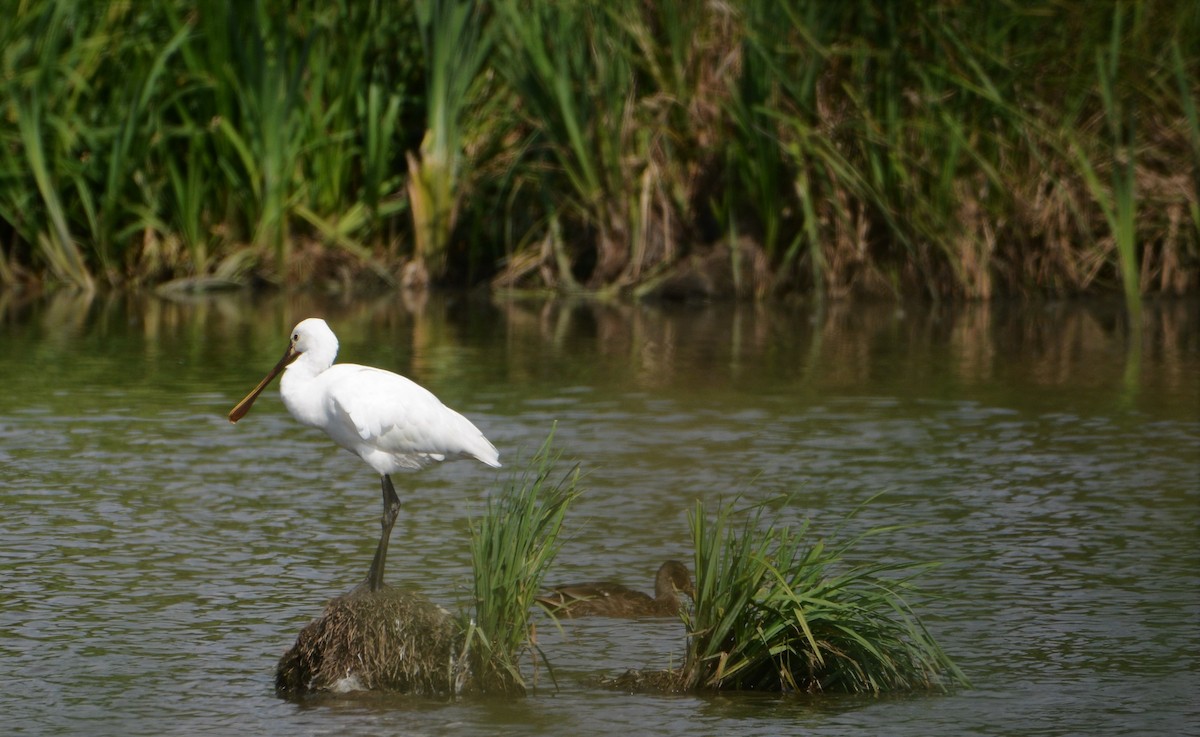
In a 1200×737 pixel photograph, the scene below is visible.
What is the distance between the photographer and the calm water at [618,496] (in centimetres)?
534

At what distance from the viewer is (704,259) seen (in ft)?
53.3

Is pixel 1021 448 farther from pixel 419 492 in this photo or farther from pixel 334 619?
pixel 334 619

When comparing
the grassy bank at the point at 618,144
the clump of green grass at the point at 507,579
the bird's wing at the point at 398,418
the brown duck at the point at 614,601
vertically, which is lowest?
the brown duck at the point at 614,601

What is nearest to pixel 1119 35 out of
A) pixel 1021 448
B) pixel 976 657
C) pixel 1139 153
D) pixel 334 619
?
pixel 1139 153

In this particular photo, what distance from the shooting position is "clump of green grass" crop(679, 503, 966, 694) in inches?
207

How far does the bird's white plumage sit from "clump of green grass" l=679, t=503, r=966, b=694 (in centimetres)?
91

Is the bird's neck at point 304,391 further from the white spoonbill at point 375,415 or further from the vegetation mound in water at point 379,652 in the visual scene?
the vegetation mound in water at point 379,652

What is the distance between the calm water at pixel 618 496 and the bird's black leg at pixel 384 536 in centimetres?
32

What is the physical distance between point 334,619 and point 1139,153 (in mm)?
11564

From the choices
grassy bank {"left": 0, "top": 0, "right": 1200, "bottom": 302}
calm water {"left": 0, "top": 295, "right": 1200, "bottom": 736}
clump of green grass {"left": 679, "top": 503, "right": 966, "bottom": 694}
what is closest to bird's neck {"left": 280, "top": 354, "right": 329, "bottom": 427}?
calm water {"left": 0, "top": 295, "right": 1200, "bottom": 736}

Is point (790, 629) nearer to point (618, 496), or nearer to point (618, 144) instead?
point (618, 496)

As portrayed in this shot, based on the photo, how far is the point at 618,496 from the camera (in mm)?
8234

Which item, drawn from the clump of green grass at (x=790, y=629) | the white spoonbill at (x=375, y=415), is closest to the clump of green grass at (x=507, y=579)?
the clump of green grass at (x=790, y=629)

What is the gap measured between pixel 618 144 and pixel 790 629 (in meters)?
A: 10.3
